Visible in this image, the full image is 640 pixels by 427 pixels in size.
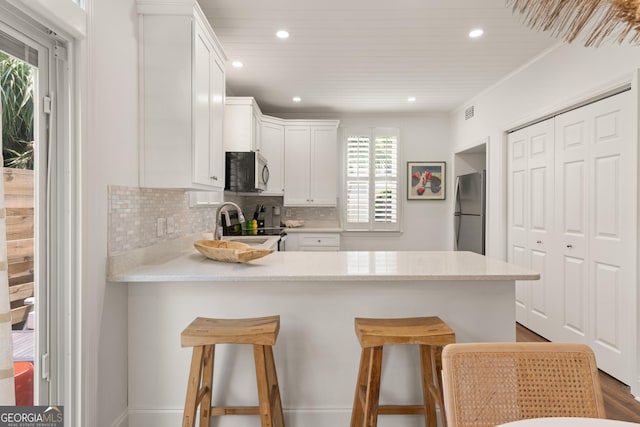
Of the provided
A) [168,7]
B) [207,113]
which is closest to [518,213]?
[207,113]

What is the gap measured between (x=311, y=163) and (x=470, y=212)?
2.24 meters

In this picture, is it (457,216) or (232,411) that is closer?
(232,411)

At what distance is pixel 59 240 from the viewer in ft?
4.81

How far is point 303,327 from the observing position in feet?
6.19

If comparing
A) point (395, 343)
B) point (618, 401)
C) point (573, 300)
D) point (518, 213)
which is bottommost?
point (618, 401)

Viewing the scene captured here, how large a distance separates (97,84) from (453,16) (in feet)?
7.92

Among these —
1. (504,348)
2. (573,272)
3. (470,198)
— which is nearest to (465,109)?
(470,198)

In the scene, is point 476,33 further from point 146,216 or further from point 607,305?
point 146,216

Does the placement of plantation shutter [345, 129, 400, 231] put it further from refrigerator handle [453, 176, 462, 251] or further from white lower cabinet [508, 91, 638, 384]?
white lower cabinet [508, 91, 638, 384]

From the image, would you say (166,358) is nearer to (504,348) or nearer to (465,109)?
(504,348)

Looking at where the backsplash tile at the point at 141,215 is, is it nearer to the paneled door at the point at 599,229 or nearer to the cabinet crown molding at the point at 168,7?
the cabinet crown molding at the point at 168,7

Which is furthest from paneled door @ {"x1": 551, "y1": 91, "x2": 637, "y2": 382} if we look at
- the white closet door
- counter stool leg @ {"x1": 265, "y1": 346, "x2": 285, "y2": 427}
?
counter stool leg @ {"x1": 265, "y1": 346, "x2": 285, "y2": 427}

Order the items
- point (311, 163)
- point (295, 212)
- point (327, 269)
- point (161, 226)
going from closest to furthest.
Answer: point (327, 269), point (161, 226), point (311, 163), point (295, 212)

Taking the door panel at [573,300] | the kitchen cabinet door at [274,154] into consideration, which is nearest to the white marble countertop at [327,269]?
the door panel at [573,300]
